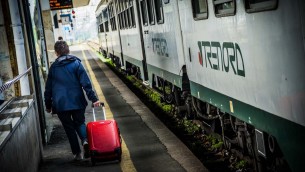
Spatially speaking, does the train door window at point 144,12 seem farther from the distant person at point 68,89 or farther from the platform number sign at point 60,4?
the platform number sign at point 60,4

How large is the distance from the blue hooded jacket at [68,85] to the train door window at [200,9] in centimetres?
168

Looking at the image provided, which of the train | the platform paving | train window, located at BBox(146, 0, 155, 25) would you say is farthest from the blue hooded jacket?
train window, located at BBox(146, 0, 155, 25)

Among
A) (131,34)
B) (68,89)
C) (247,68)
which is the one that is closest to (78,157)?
(68,89)

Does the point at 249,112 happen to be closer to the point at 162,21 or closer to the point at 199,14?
the point at 199,14

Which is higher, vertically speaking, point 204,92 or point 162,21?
point 162,21

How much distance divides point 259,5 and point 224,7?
1.29 m

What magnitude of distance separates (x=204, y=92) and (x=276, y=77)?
293 cm

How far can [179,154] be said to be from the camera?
24.1 feet

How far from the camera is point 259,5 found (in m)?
4.74

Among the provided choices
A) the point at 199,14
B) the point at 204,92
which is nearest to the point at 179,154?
the point at 204,92

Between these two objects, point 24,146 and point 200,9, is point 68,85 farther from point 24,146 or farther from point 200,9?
point 200,9

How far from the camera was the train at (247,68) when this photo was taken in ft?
13.9

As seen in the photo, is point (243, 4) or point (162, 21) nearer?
point (243, 4)

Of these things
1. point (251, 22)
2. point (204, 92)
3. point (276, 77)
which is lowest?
point (204, 92)
